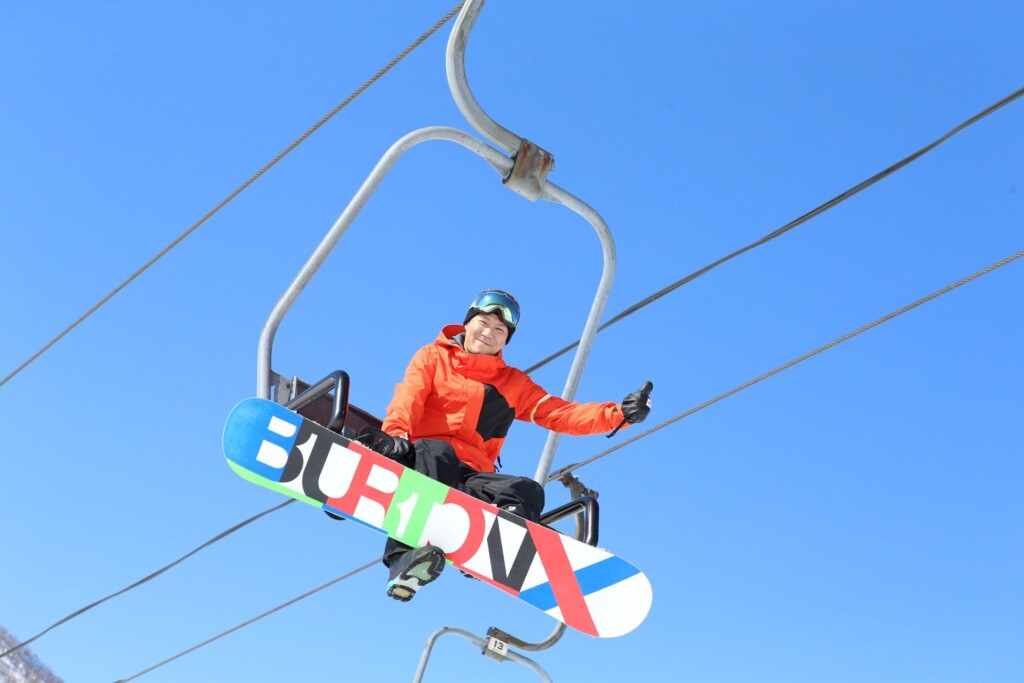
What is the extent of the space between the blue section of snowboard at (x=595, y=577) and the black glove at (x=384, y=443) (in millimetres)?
689

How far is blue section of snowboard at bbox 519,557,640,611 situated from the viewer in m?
4.27

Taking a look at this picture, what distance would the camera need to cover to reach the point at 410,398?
175 inches

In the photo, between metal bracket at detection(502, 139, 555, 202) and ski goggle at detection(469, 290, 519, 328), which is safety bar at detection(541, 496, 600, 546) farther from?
metal bracket at detection(502, 139, 555, 202)

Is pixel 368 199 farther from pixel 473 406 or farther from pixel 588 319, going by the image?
pixel 588 319

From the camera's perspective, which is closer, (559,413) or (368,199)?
(368,199)

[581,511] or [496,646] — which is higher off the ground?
[581,511]

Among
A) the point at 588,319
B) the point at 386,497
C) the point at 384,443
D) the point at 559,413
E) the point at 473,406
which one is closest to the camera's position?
the point at 386,497

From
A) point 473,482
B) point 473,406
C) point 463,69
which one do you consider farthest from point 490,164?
point 473,482

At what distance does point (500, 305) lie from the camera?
15.6 feet

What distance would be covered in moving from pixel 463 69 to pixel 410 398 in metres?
1.20

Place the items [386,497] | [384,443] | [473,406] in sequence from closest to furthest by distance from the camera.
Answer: [386,497] → [384,443] → [473,406]

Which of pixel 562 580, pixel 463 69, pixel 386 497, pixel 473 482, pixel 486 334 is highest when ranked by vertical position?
pixel 463 69

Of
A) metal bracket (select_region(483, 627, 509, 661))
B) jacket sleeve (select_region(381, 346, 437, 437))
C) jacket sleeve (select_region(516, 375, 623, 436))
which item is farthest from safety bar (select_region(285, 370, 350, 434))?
metal bracket (select_region(483, 627, 509, 661))

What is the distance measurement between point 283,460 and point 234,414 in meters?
A: 0.24
